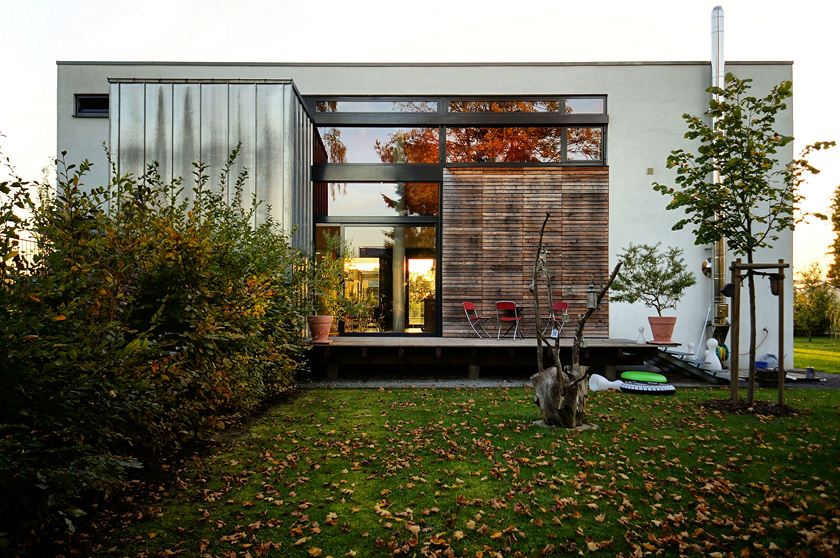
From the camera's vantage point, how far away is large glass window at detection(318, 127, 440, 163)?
11.6m

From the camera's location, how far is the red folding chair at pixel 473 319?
36.5 feet

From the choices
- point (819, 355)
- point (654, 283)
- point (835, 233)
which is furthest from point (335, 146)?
point (835, 233)

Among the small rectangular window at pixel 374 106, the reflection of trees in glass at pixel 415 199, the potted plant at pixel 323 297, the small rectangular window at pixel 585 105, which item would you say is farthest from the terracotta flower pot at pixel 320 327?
the small rectangular window at pixel 585 105

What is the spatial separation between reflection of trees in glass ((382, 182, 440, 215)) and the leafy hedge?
608 centimetres

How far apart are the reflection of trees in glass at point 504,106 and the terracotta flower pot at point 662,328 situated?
4678 mm

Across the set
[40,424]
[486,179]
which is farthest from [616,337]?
[40,424]

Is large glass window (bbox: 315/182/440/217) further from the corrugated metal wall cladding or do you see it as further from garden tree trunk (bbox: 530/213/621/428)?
garden tree trunk (bbox: 530/213/621/428)

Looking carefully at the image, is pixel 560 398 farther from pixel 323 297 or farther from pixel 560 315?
pixel 560 315

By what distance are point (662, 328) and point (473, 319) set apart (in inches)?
136

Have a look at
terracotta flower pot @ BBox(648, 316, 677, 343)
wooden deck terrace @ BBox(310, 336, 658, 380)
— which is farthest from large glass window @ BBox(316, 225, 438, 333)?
terracotta flower pot @ BBox(648, 316, 677, 343)

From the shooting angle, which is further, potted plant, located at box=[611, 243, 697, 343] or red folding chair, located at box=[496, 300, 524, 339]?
red folding chair, located at box=[496, 300, 524, 339]

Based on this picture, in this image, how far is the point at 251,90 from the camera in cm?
902

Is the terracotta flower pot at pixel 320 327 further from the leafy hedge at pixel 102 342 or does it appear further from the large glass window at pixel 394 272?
the leafy hedge at pixel 102 342
